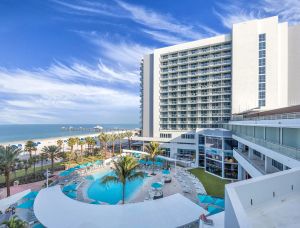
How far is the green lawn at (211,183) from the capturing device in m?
26.8

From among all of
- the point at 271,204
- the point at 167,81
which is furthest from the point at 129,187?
the point at 167,81

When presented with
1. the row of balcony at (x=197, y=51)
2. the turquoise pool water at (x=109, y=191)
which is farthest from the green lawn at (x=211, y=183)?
the row of balcony at (x=197, y=51)

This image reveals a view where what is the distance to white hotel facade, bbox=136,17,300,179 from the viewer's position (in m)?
40.8

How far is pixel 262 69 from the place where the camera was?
4628cm

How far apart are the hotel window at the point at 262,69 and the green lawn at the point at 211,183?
2334 cm

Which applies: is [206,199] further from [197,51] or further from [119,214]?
[197,51]

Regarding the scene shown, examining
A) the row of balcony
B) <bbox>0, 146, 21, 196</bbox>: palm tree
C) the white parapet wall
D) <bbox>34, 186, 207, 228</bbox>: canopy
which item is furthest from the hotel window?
<bbox>0, 146, 21, 196</bbox>: palm tree

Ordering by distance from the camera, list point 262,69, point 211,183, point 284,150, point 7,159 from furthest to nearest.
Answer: point 262,69 < point 211,183 < point 7,159 < point 284,150

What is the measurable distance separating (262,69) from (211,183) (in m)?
31.9

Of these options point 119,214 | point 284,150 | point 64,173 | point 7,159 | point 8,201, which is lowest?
point 64,173

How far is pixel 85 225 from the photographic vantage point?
45.6ft

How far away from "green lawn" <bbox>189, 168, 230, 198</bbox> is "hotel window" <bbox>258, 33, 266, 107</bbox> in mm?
23339

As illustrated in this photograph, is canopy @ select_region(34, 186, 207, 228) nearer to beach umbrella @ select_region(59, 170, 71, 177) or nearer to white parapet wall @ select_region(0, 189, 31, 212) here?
white parapet wall @ select_region(0, 189, 31, 212)

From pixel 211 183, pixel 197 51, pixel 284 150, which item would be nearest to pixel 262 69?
pixel 197 51
